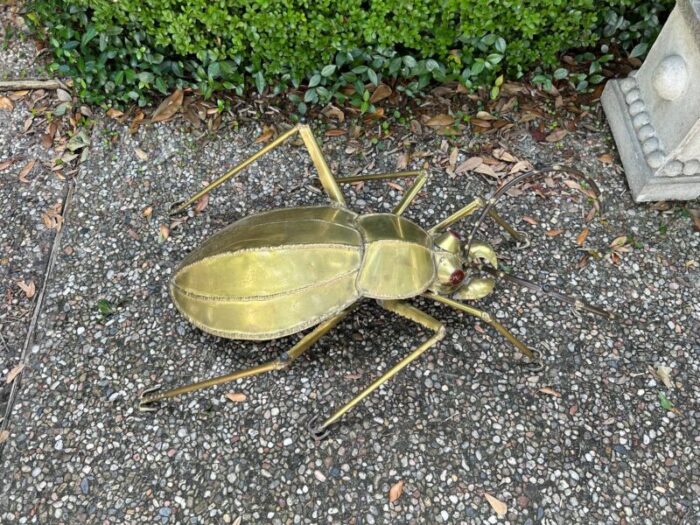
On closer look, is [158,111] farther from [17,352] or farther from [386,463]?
[386,463]

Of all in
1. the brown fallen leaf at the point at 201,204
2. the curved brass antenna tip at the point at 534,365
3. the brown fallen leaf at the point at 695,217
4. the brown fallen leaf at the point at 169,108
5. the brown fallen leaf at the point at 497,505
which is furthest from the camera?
the brown fallen leaf at the point at 169,108

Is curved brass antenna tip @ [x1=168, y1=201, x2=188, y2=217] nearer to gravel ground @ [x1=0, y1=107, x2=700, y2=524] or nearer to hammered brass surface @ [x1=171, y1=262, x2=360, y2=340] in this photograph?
gravel ground @ [x1=0, y1=107, x2=700, y2=524]

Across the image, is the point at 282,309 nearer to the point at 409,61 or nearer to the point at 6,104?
the point at 409,61

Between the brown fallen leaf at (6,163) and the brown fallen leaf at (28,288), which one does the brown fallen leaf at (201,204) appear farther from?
the brown fallen leaf at (6,163)

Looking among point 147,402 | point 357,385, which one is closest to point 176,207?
point 147,402

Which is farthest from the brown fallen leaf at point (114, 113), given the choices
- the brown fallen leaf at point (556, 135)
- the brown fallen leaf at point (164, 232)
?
the brown fallen leaf at point (556, 135)

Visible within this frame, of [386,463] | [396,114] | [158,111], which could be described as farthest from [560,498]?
[158,111]
